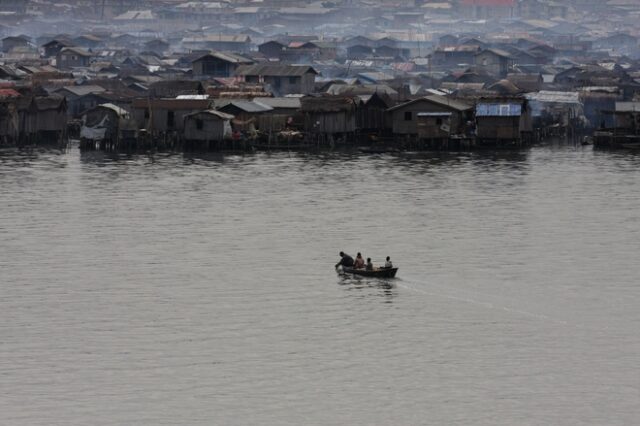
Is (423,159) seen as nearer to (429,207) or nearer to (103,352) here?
(429,207)

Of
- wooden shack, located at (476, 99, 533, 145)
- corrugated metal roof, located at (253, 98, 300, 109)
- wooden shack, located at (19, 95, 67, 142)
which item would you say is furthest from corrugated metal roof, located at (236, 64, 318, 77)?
wooden shack, located at (476, 99, 533, 145)

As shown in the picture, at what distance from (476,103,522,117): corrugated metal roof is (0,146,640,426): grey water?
16.1 m

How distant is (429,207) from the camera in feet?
181

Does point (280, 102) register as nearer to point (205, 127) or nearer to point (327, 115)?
point (327, 115)

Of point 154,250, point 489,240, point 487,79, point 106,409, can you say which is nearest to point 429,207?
point 489,240

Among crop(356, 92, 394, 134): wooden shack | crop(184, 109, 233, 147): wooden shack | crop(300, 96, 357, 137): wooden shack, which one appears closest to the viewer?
crop(184, 109, 233, 147): wooden shack

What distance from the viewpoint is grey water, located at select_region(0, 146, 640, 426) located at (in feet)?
95.4

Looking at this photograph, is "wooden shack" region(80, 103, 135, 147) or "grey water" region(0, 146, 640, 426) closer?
"grey water" region(0, 146, 640, 426)

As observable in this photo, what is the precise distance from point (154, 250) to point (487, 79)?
72.7 meters

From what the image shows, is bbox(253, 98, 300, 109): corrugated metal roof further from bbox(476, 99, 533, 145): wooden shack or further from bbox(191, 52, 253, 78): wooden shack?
bbox(191, 52, 253, 78): wooden shack

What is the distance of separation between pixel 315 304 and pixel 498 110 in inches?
1720

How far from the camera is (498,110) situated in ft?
259

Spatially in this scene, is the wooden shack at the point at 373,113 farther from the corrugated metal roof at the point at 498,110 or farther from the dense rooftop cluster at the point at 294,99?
the corrugated metal roof at the point at 498,110

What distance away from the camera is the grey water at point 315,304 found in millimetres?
29078
